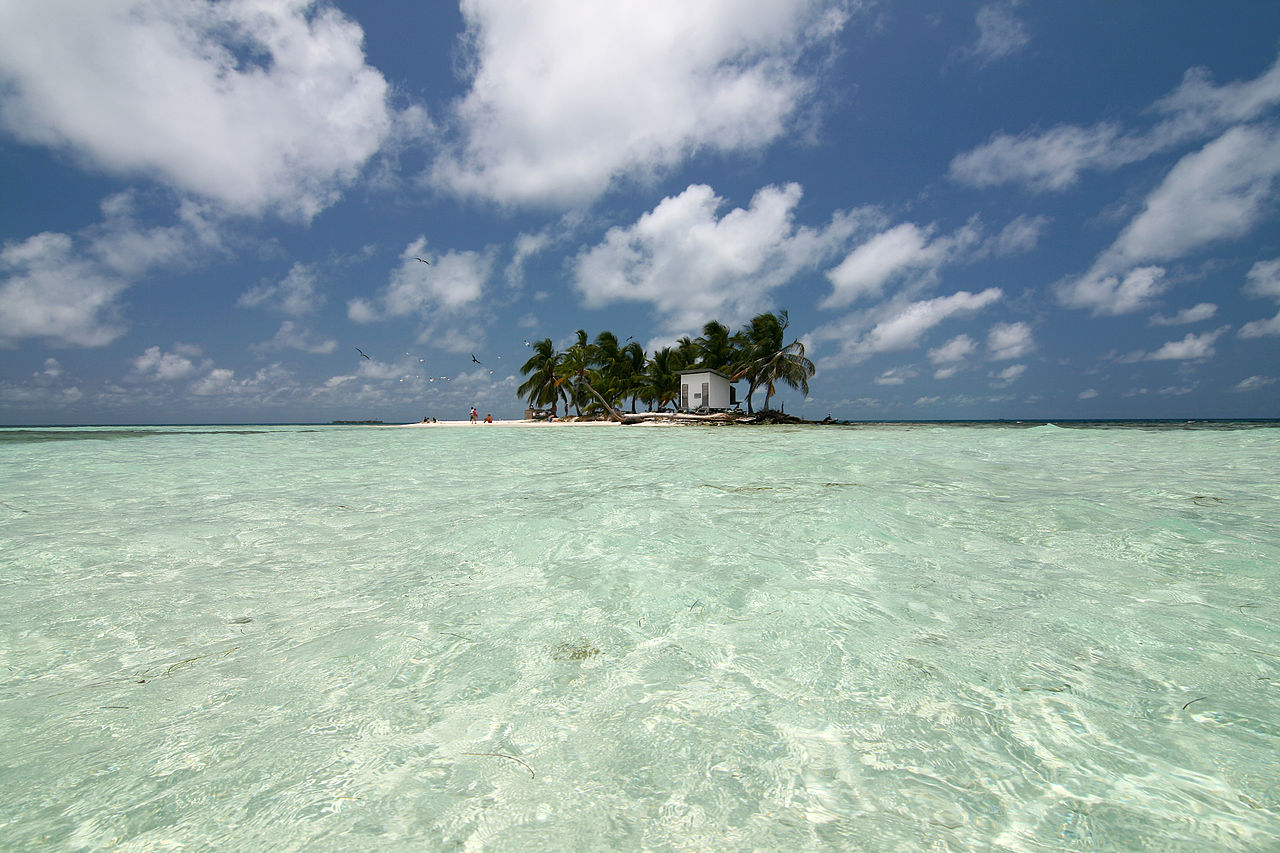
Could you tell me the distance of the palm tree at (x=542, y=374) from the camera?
45.2 metres

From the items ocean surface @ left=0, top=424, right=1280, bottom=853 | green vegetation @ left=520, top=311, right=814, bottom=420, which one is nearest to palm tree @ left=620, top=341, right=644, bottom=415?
green vegetation @ left=520, top=311, right=814, bottom=420

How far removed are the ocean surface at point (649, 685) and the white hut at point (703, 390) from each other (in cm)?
3578

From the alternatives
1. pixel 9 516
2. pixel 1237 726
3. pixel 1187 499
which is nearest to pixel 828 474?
pixel 1187 499

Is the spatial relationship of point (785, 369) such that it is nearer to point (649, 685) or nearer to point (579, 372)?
point (579, 372)

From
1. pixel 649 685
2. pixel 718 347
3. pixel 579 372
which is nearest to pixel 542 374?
pixel 579 372

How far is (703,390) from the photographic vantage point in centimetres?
4100

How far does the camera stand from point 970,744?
1.98 m

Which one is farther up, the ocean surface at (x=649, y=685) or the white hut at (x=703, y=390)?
the white hut at (x=703, y=390)

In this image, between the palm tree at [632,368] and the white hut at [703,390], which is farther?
the palm tree at [632,368]

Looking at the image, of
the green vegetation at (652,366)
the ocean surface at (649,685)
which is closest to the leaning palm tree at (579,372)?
the green vegetation at (652,366)

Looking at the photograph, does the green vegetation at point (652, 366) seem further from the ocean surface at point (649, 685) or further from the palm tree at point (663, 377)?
the ocean surface at point (649, 685)

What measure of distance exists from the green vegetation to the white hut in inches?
65.1

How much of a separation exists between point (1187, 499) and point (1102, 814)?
7.14 metres

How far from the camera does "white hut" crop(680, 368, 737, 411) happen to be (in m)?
41.0
